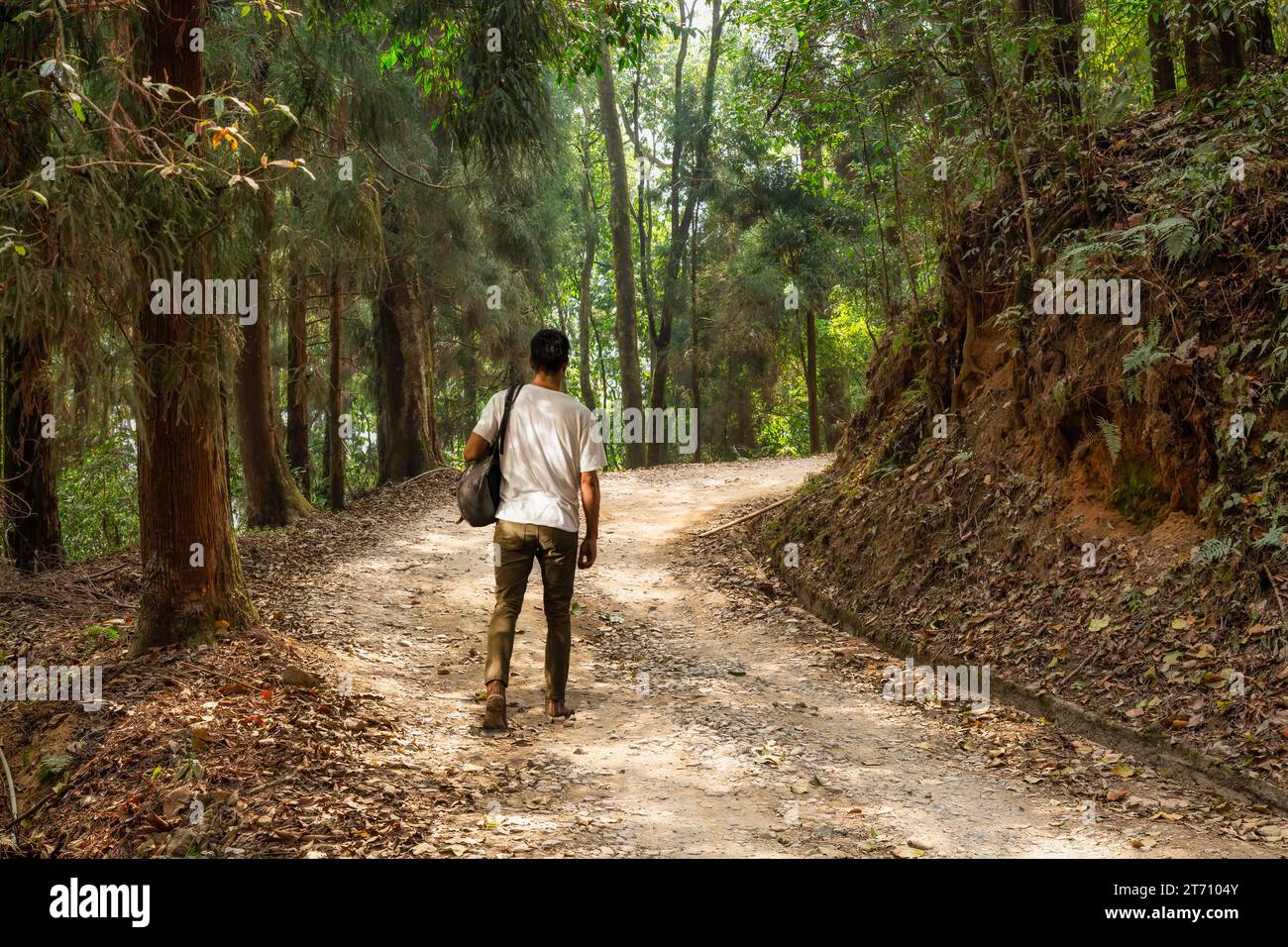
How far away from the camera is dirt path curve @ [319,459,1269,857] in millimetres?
4547

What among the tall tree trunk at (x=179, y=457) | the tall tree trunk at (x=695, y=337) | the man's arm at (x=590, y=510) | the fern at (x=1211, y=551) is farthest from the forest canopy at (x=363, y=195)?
the fern at (x=1211, y=551)

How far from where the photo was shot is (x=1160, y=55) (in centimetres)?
1034

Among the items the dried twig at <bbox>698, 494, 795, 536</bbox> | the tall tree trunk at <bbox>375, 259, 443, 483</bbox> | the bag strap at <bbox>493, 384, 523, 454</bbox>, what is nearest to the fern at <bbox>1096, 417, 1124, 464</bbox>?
the bag strap at <bbox>493, 384, 523, 454</bbox>

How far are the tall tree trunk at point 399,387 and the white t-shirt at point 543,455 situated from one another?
1338 centimetres

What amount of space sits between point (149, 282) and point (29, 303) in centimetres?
94

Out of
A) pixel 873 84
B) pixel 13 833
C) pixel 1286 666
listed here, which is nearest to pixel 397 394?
pixel 873 84

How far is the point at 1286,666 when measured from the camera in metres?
5.43

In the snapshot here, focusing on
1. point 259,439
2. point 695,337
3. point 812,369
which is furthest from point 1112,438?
point 695,337

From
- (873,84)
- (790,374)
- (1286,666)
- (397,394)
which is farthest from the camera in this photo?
(790,374)

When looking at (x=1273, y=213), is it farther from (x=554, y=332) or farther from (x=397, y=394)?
(x=397, y=394)

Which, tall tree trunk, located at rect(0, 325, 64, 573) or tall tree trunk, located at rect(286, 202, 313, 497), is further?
tall tree trunk, located at rect(286, 202, 313, 497)

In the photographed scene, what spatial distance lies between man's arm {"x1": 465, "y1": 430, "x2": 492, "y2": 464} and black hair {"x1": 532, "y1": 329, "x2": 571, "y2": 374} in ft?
1.86

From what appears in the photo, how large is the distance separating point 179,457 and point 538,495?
8.40ft

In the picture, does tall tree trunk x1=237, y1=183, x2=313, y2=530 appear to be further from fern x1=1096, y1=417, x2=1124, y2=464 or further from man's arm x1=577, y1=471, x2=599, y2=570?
fern x1=1096, y1=417, x2=1124, y2=464
